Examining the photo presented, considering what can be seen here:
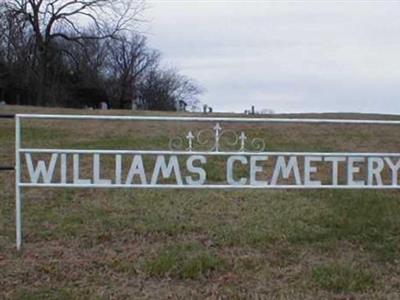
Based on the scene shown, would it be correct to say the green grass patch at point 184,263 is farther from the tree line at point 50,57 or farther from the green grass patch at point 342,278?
the tree line at point 50,57

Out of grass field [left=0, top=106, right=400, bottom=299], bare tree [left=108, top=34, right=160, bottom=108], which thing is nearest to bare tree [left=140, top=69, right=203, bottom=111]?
bare tree [left=108, top=34, right=160, bottom=108]

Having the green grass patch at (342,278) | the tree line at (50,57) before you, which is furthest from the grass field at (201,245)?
the tree line at (50,57)

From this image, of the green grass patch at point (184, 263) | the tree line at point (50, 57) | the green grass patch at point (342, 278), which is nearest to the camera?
the green grass patch at point (342, 278)

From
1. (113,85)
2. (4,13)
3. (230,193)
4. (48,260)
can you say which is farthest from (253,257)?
(113,85)

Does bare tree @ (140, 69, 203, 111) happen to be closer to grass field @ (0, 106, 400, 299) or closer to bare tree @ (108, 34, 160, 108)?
bare tree @ (108, 34, 160, 108)

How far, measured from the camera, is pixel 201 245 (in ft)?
19.7

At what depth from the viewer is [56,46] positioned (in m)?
46.0

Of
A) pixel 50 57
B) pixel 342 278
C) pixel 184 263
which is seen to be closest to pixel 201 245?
pixel 184 263

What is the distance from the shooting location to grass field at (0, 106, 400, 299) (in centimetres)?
495

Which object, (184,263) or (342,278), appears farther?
(184,263)

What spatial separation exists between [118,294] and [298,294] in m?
1.30

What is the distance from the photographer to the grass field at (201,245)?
4949mm

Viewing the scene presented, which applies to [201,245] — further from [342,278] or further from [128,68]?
[128,68]

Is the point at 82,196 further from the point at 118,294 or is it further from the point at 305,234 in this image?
the point at 118,294
